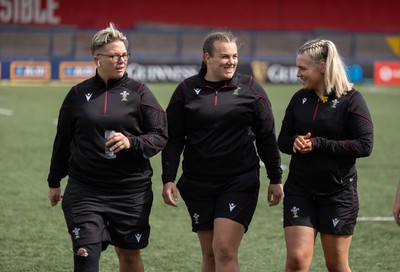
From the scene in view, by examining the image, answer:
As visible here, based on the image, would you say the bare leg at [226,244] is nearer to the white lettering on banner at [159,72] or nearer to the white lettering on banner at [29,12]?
the white lettering on banner at [159,72]

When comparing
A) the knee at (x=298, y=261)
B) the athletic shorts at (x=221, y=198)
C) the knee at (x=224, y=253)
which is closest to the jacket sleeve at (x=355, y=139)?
the athletic shorts at (x=221, y=198)

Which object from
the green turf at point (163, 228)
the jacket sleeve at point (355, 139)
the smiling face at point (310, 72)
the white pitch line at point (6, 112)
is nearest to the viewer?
the jacket sleeve at point (355, 139)

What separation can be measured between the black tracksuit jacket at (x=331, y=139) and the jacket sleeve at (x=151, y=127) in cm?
83

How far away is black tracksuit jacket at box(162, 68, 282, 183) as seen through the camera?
626cm

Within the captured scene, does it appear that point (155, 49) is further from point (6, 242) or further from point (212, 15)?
point (6, 242)

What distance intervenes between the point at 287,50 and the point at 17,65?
15152mm

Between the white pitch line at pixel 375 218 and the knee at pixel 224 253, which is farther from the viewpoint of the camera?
the white pitch line at pixel 375 218

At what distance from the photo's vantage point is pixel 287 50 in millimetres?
40562

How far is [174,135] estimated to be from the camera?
21.1 ft

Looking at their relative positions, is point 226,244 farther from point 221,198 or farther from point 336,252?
point 336,252

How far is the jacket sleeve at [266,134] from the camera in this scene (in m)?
6.35

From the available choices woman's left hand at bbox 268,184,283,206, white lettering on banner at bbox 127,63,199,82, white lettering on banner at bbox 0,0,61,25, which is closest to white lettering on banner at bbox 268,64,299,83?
white lettering on banner at bbox 127,63,199,82

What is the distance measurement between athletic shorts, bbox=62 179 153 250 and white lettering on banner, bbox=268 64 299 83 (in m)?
24.5

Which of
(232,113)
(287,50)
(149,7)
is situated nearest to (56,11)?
(149,7)
